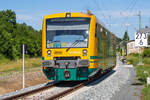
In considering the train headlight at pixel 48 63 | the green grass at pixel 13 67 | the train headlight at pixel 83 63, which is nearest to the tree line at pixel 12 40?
the green grass at pixel 13 67

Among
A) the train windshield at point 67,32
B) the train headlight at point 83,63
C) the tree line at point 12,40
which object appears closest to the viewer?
the train headlight at point 83,63

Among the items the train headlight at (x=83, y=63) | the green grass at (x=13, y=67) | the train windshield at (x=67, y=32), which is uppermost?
the train windshield at (x=67, y=32)

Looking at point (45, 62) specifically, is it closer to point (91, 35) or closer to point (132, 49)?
point (91, 35)

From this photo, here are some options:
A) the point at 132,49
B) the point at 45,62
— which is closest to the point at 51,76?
the point at 45,62

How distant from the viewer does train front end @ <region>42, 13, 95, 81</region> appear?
537 inches

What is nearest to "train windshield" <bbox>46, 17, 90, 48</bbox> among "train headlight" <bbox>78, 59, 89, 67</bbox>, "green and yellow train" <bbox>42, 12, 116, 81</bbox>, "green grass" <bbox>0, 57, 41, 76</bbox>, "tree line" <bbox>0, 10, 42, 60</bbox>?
"green and yellow train" <bbox>42, 12, 116, 81</bbox>

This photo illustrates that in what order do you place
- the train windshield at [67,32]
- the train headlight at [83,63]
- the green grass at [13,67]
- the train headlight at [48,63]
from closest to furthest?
the train headlight at [83,63], the train headlight at [48,63], the train windshield at [67,32], the green grass at [13,67]

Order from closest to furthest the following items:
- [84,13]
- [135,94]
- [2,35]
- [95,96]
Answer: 1. [95,96]
2. [135,94]
3. [84,13]
4. [2,35]

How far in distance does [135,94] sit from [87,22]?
13.6 feet

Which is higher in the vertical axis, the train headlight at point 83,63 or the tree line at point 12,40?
the tree line at point 12,40

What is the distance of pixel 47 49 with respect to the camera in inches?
558

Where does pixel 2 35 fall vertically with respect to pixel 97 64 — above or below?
above

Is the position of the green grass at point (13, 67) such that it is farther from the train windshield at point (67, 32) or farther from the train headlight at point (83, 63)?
the train headlight at point (83, 63)

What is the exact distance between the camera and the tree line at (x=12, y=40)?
54438 millimetres
